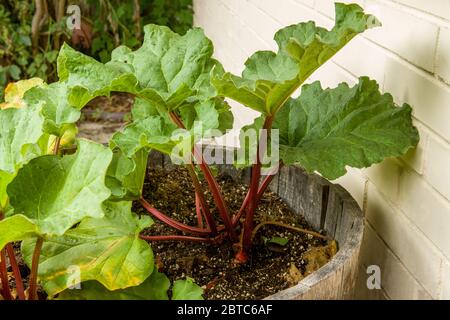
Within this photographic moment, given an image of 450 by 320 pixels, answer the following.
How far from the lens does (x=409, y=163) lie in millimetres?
1372

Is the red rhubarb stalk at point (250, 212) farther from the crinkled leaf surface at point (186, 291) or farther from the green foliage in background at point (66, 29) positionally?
the green foliage in background at point (66, 29)

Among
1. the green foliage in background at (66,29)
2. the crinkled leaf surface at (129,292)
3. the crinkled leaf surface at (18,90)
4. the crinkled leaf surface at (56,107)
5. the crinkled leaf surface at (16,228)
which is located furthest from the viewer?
the green foliage in background at (66,29)

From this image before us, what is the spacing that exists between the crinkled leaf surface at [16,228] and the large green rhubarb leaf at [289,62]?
0.40m

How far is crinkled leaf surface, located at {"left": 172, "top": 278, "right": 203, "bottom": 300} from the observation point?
1.24 meters

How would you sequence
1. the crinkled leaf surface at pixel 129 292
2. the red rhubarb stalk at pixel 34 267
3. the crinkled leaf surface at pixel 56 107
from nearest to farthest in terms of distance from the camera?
the red rhubarb stalk at pixel 34 267, the crinkled leaf surface at pixel 129 292, the crinkled leaf surface at pixel 56 107

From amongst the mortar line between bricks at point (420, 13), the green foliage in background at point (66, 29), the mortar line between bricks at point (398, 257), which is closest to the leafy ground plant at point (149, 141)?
the mortar line between bricks at point (420, 13)

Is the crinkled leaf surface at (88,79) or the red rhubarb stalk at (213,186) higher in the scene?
the crinkled leaf surface at (88,79)

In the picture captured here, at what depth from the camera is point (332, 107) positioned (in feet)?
4.71

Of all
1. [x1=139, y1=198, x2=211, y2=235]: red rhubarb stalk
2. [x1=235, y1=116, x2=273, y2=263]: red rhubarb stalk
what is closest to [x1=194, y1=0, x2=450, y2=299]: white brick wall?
[x1=235, y1=116, x2=273, y2=263]: red rhubarb stalk

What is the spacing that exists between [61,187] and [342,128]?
1.94ft

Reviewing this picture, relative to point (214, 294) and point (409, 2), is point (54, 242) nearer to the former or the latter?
point (214, 294)

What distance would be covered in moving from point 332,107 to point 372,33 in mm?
202

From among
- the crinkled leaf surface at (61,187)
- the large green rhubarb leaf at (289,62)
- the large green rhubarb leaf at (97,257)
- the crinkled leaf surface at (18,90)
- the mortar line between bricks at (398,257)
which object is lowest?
the mortar line between bricks at (398,257)

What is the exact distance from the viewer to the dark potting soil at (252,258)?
1361 mm
